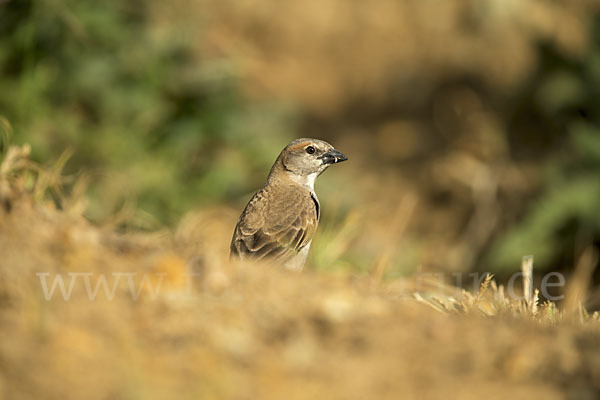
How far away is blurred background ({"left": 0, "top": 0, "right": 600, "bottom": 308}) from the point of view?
23.7 ft

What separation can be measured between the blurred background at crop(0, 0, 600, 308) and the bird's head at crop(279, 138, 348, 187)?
0.51 metres

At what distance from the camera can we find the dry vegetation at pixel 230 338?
253cm

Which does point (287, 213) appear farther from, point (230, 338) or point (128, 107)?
point (128, 107)

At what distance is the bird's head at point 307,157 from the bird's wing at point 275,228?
350mm

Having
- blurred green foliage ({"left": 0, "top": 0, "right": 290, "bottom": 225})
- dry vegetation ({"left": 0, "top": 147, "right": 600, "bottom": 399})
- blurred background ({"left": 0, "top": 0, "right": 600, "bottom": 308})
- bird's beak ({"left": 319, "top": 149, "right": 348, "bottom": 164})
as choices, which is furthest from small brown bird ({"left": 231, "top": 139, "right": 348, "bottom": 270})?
blurred green foliage ({"left": 0, "top": 0, "right": 290, "bottom": 225})

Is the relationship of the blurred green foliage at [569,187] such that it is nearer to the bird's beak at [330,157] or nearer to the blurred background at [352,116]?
the blurred background at [352,116]

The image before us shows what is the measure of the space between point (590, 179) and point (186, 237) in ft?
16.1

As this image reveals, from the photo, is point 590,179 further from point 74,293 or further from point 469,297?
point 74,293

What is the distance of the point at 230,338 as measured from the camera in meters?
2.80

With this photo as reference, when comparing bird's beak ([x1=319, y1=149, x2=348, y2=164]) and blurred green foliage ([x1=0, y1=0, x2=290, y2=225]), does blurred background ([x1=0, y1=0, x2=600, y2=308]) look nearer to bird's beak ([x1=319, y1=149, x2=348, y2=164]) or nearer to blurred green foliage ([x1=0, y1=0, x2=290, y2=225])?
blurred green foliage ([x1=0, y1=0, x2=290, y2=225])

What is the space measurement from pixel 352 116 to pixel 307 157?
661cm

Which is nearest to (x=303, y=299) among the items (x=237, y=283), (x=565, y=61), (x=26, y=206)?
(x=237, y=283)

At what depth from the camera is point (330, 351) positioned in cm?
284

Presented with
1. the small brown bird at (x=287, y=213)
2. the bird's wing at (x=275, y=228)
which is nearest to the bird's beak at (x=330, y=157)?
the small brown bird at (x=287, y=213)
